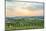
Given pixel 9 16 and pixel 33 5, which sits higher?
pixel 33 5

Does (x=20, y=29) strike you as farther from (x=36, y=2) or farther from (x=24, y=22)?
(x=36, y=2)

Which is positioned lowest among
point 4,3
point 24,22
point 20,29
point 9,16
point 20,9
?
point 20,29
